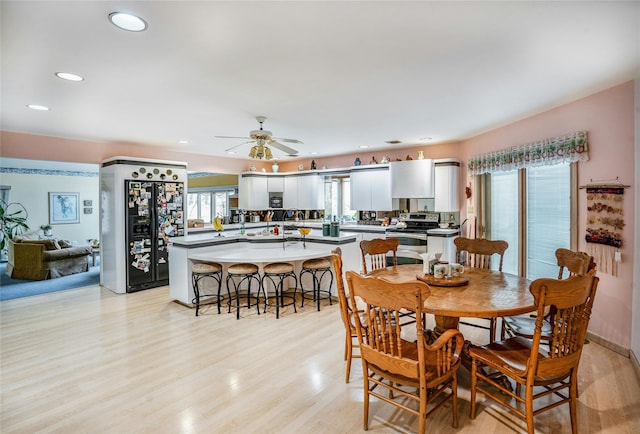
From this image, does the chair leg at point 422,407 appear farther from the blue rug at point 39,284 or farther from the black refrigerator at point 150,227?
the blue rug at point 39,284

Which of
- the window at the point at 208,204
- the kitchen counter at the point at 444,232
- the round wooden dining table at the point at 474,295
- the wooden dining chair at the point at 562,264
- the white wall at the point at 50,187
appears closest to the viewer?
the round wooden dining table at the point at 474,295

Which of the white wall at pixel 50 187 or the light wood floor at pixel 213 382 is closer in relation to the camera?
the light wood floor at pixel 213 382

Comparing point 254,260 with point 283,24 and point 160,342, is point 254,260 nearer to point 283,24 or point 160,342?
point 160,342

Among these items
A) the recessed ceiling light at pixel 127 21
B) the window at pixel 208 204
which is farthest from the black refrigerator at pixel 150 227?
the recessed ceiling light at pixel 127 21

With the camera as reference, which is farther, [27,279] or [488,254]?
[27,279]

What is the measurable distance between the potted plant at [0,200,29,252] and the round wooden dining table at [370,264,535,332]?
30.6ft

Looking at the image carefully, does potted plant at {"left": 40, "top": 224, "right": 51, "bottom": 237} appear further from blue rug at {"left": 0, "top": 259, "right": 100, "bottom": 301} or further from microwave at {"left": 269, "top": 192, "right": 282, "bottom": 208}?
microwave at {"left": 269, "top": 192, "right": 282, "bottom": 208}

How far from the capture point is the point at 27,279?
21.1 ft

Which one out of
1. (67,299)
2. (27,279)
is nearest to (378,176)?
(67,299)

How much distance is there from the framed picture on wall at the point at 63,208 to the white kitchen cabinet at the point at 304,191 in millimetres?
6436

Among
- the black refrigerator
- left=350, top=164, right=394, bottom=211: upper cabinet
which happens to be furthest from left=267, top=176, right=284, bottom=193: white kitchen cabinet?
the black refrigerator

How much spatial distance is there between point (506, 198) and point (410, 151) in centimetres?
227

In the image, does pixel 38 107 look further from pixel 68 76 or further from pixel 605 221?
pixel 605 221

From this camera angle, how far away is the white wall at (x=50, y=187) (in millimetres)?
8570
